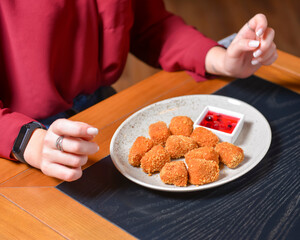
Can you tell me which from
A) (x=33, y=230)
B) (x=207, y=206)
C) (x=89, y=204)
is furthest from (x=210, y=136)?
(x=33, y=230)

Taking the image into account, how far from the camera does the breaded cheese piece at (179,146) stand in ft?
2.77

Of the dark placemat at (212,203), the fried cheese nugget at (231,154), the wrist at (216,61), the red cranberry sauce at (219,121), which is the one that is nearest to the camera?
the dark placemat at (212,203)

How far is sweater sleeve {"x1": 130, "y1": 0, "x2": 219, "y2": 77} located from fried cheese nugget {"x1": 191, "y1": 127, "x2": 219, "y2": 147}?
0.97 ft

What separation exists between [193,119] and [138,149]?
7.6 inches

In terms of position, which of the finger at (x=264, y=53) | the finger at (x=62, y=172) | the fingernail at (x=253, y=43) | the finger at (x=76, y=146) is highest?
the fingernail at (x=253, y=43)

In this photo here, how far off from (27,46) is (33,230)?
0.47 meters

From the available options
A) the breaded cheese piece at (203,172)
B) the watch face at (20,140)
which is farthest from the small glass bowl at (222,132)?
the watch face at (20,140)

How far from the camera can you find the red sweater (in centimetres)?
98

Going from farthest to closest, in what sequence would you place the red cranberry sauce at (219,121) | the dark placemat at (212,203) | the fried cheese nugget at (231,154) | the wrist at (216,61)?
the wrist at (216,61) < the red cranberry sauce at (219,121) < the fried cheese nugget at (231,154) < the dark placemat at (212,203)

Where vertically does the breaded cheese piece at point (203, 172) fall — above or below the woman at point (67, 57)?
below

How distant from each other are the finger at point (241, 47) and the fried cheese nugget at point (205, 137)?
0.80 feet

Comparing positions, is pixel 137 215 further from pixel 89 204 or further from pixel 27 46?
pixel 27 46

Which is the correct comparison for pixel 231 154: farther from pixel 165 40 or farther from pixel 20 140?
pixel 165 40

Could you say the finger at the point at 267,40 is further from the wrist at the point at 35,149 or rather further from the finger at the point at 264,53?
the wrist at the point at 35,149
